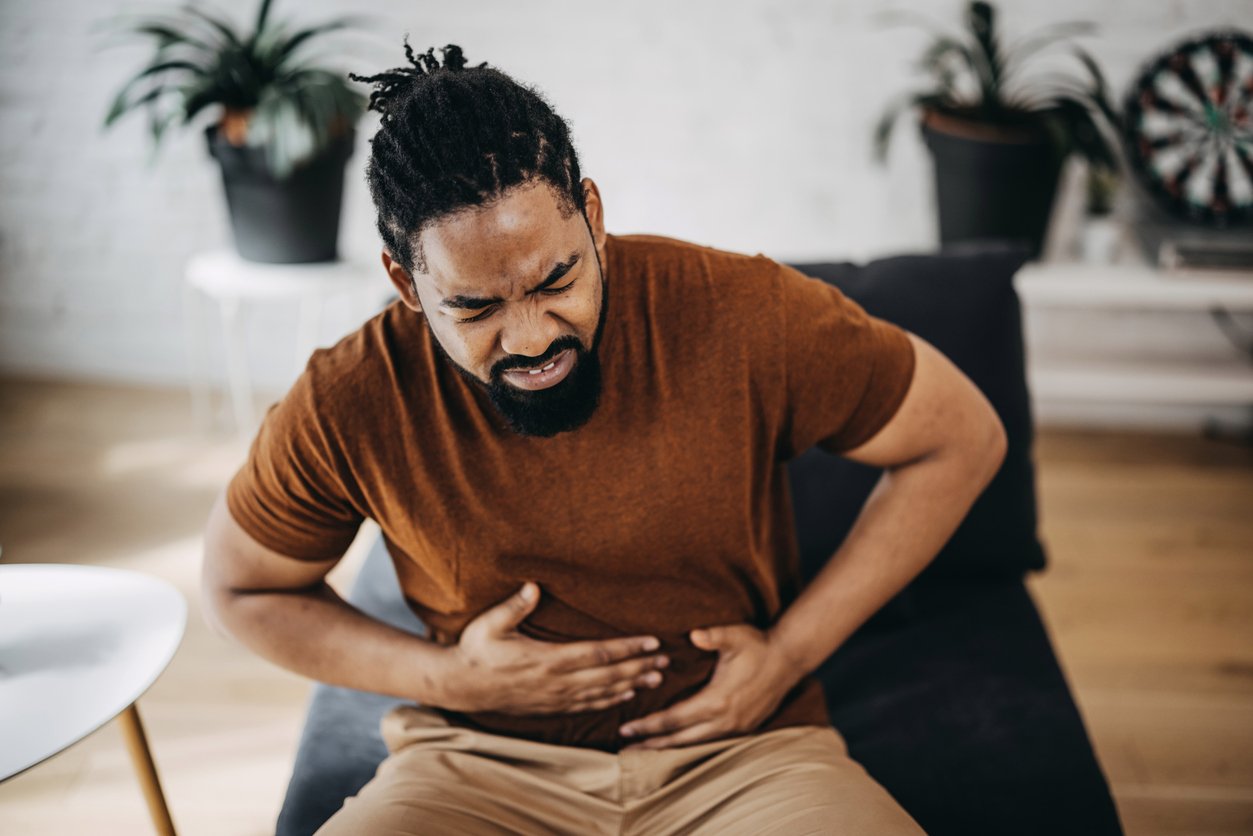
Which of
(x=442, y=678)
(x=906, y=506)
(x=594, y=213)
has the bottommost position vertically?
(x=442, y=678)

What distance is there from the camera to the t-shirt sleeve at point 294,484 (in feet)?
3.35

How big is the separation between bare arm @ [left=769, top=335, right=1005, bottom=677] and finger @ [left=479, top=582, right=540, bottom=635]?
0.91ft

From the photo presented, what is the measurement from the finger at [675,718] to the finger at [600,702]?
30 mm

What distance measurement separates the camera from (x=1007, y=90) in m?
2.51

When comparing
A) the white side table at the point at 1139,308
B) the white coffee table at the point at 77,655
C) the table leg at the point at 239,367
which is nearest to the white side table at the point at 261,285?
the table leg at the point at 239,367

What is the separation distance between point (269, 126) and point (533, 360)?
1.52 meters

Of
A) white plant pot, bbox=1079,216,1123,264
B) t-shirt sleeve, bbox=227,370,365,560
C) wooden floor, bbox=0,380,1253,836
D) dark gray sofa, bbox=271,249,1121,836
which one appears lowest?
wooden floor, bbox=0,380,1253,836

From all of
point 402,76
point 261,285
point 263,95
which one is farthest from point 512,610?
point 263,95

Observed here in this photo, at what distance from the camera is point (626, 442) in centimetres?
102

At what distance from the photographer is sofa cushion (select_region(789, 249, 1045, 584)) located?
142 centimetres

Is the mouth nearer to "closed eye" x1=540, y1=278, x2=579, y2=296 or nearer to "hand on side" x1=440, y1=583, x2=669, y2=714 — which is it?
"closed eye" x1=540, y1=278, x2=579, y2=296

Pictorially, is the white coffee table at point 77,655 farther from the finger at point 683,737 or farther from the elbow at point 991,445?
the elbow at point 991,445

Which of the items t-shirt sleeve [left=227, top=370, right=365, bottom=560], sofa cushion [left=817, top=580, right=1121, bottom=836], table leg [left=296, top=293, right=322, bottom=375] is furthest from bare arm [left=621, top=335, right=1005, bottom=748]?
table leg [left=296, top=293, right=322, bottom=375]

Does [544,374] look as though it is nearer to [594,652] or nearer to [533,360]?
[533,360]
